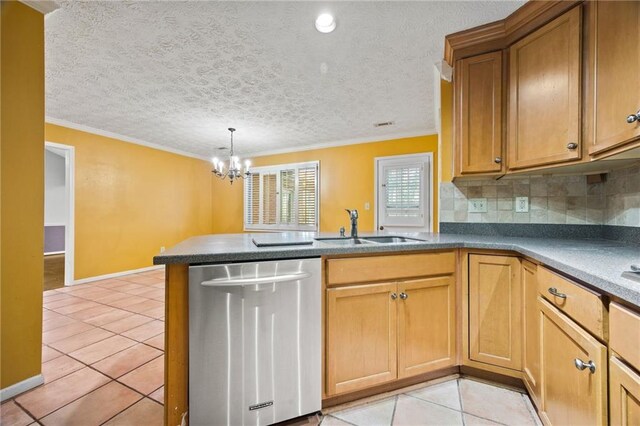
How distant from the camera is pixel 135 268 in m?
4.66

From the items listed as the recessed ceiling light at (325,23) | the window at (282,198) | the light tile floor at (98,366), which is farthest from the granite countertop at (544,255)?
the window at (282,198)

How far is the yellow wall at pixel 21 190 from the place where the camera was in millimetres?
1533

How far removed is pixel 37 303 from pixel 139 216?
3361 mm

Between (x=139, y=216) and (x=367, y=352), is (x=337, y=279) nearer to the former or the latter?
(x=367, y=352)

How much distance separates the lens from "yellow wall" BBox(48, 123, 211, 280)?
395 cm

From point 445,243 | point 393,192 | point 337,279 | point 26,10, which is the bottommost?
point 337,279

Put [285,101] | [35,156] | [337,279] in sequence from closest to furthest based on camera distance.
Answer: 1. [337,279]
2. [35,156]
3. [285,101]

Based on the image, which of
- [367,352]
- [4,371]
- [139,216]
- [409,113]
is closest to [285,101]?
[409,113]

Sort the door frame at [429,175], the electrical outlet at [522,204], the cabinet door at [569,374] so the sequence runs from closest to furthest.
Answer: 1. the cabinet door at [569,374]
2. the electrical outlet at [522,204]
3. the door frame at [429,175]

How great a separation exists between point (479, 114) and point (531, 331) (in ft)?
4.58

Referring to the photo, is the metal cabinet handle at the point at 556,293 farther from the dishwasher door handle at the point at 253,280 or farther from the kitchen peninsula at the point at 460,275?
the dishwasher door handle at the point at 253,280

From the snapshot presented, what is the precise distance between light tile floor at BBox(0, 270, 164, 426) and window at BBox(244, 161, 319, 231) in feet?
8.77

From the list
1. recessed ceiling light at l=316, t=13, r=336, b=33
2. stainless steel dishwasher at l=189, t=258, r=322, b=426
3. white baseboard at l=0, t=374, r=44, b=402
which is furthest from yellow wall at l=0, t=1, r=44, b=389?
recessed ceiling light at l=316, t=13, r=336, b=33

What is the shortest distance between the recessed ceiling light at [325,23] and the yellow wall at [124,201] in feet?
13.5
